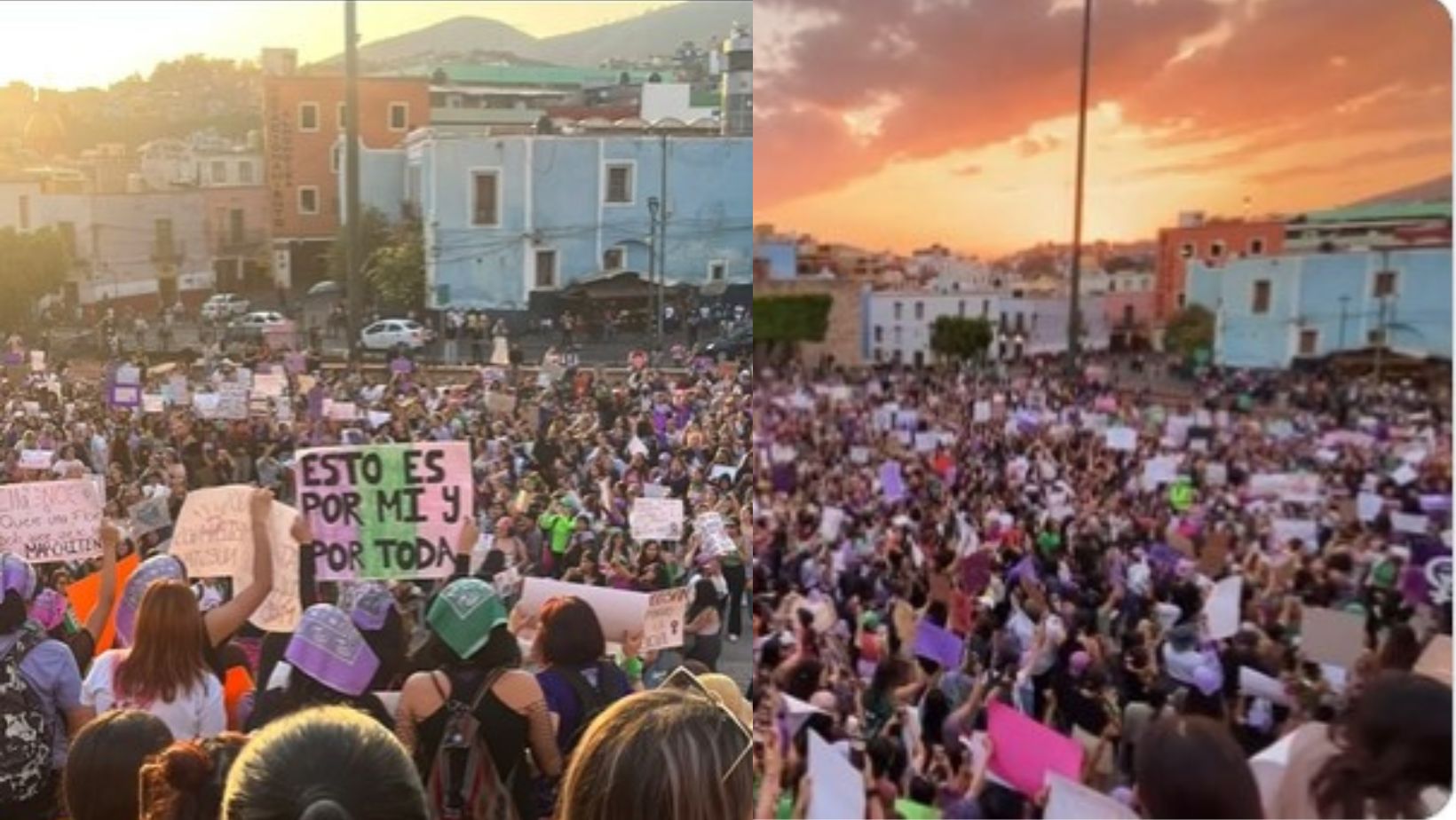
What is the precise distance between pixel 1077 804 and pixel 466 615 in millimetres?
1280

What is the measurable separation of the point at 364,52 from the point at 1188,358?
1753mm

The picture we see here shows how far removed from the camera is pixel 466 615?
2.73 meters

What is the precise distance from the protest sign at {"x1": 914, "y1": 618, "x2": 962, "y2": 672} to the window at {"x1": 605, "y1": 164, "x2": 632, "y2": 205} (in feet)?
3.65

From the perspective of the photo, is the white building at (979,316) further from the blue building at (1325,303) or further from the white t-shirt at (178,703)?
the white t-shirt at (178,703)

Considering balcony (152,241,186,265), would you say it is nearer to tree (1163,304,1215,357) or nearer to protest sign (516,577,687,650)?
protest sign (516,577,687,650)

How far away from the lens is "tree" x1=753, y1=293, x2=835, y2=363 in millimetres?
3020

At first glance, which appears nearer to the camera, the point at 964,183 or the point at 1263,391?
the point at 1263,391

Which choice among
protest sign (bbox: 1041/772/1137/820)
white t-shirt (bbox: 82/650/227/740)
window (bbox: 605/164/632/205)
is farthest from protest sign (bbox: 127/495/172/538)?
protest sign (bbox: 1041/772/1137/820)

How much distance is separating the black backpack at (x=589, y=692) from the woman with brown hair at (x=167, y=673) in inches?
26.9

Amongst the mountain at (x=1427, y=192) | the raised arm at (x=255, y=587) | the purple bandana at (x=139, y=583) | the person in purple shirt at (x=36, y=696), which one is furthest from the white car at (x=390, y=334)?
the mountain at (x=1427, y=192)

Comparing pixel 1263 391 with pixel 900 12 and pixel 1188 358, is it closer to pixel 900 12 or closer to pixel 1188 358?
pixel 1188 358

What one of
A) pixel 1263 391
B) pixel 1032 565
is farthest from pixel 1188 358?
pixel 1032 565

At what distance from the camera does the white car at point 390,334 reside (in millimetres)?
2836

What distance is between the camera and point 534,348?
2.88 metres
